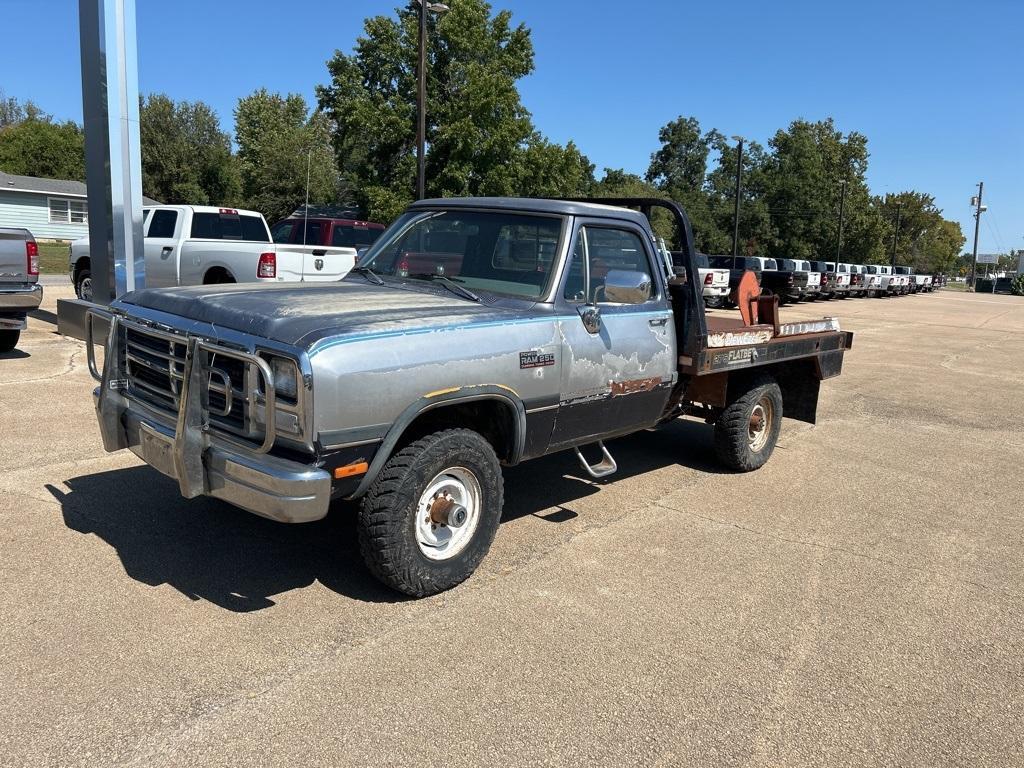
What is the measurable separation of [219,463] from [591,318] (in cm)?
221

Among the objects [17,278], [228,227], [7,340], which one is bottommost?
[7,340]

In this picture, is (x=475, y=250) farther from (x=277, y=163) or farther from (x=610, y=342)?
(x=277, y=163)

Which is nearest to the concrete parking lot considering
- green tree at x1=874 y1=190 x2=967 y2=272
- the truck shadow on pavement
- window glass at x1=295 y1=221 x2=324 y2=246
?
the truck shadow on pavement

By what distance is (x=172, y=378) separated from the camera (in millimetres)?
3881

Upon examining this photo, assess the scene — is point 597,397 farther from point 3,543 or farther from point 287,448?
point 3,543

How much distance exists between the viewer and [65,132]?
190 ft

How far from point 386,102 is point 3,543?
114ft

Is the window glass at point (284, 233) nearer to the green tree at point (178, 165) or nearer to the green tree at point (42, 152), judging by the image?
the green tree at point (178, 165)

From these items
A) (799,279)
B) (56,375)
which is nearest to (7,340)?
(56,375)

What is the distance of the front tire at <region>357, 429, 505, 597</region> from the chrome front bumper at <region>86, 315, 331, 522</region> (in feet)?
1.16

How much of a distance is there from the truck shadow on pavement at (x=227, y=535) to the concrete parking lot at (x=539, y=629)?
19 mm

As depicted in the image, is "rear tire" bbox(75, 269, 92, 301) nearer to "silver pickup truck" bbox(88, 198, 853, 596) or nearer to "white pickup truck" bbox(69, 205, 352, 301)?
"white pickup truck" bbox(69, 205, 352, 301)

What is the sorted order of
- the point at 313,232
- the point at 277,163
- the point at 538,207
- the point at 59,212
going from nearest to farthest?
the point at 538,207 → the point at 313,232 → the point at 59,212 → the point at 277,163

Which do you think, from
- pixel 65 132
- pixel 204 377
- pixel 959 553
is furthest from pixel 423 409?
pixel 65 132
